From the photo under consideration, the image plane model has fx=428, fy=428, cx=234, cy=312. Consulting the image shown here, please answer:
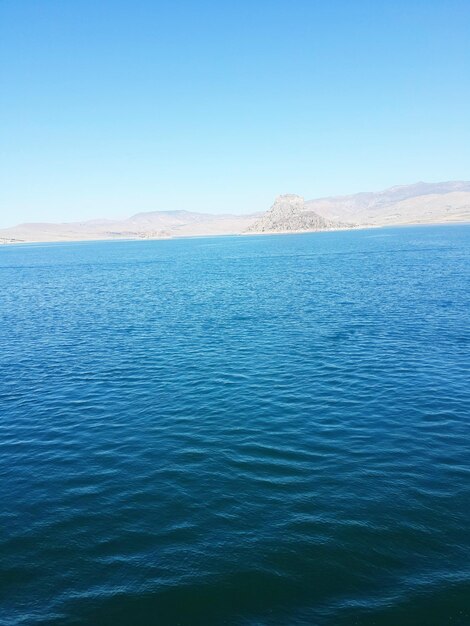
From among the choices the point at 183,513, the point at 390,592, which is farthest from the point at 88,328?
the point at 390,592

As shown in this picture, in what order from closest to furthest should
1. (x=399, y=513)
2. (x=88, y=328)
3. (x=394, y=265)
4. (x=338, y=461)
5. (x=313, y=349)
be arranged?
(x=399, y=513)
(x=338, y=461)
(x=313, y=349)
(x=88, y=328)
(x=394, y=265)

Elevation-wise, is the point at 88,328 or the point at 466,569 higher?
the point at 88,328

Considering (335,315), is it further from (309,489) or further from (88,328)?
(309,489)

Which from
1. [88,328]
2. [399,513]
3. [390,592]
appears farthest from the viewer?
[88,328]

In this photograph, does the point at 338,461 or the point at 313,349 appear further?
the point at 313,349

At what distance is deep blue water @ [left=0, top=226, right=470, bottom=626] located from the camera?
1814 cm

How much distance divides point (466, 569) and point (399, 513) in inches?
163

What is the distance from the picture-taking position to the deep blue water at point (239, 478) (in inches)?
714

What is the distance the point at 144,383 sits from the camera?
4312cm

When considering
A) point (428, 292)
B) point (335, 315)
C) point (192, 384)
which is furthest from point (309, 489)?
point (428, 292)

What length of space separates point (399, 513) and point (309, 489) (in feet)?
16.1

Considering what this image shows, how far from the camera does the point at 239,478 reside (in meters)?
26.3

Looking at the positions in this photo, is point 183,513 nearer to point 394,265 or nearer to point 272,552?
point 272,552

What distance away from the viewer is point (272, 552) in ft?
66.5
